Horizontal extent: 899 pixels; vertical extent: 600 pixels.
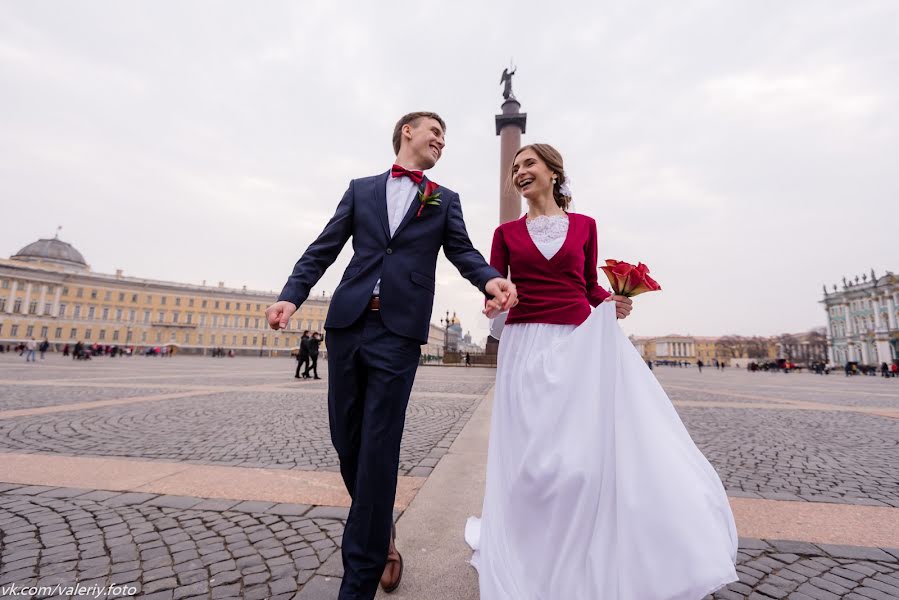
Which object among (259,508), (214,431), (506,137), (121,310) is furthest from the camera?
(121,310)

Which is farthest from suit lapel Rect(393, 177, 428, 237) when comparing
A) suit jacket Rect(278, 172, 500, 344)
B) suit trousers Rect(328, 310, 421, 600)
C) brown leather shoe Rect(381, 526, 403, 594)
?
brown leather shoe Rect(381, 526, 403, 594)

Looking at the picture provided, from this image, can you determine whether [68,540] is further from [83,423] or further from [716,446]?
[716,446]

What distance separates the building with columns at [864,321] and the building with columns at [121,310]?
3405 inches

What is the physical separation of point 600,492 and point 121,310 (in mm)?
83779

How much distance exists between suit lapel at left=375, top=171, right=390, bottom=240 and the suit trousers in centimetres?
42

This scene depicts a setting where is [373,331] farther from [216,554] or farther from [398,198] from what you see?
[216,554]

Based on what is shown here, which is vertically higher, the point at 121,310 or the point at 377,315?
the point at 121,310

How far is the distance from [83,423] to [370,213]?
5.67 m

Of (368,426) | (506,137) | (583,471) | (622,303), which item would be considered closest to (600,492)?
(583,471)

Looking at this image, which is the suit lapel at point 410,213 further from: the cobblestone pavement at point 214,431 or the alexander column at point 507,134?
the alexander column at point 507,134

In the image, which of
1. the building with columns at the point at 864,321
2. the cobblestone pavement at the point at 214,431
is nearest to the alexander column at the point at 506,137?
the cobblestone pavement at the point at 214,431

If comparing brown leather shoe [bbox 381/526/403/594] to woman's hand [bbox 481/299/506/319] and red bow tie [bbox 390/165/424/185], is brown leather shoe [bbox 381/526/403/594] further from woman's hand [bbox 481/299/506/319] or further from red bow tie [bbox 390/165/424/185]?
red bow tie [bbox 390/165/424/185]

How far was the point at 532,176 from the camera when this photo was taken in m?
2.18

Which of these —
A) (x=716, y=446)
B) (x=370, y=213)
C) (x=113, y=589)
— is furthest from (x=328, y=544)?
(x=716, y=446)
